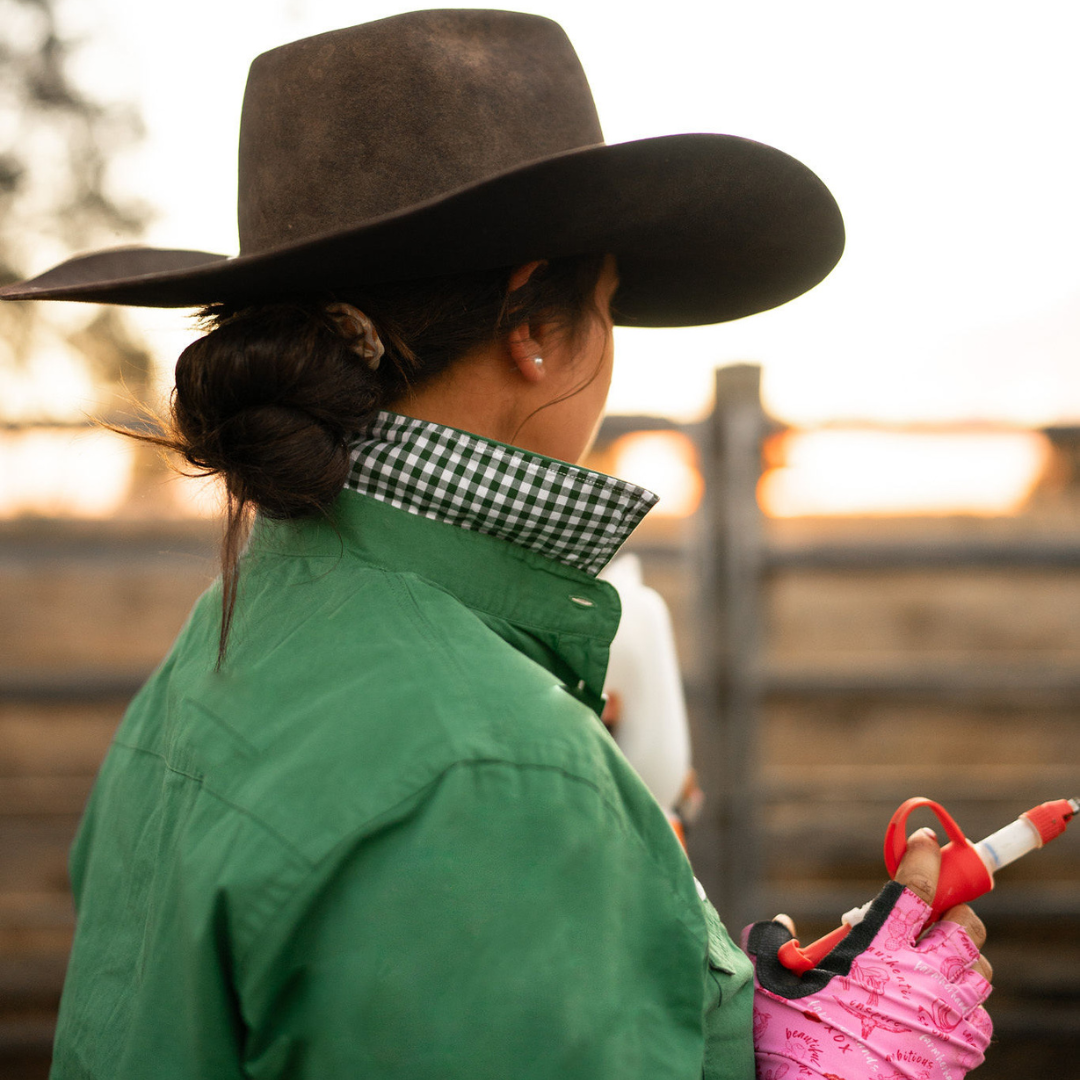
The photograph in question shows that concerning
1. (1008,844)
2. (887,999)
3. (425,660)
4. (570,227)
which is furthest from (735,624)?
(425,660)

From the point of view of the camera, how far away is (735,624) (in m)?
2.89

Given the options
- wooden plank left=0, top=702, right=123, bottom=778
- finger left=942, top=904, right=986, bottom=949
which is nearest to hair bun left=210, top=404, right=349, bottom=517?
finger left=942, top=904, right=986, bottom=949

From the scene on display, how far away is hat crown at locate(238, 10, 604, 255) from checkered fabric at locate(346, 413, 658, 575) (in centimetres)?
22

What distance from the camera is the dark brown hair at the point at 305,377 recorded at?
879mm

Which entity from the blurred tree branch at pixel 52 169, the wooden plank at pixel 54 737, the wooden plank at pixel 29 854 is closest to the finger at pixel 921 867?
the wooden plank at pixel 54 737

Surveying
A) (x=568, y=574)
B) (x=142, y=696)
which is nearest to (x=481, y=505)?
Result: (x=568, y=574)

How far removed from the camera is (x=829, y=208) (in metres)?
1.13

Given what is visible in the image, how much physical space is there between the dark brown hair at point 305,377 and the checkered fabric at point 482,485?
0.10 ft

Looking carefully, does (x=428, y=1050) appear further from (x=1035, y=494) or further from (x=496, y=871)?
(x=1035, y=494)

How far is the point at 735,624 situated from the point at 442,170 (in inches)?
84.7

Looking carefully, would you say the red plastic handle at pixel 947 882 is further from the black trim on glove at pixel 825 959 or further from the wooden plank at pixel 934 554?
the wooden plank at pixel 934 554

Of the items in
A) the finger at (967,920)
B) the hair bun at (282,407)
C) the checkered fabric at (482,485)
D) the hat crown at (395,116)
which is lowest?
the finger at (967,920)

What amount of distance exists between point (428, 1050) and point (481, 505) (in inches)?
17.2

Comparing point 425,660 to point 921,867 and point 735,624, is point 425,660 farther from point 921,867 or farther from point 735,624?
point 735,624
